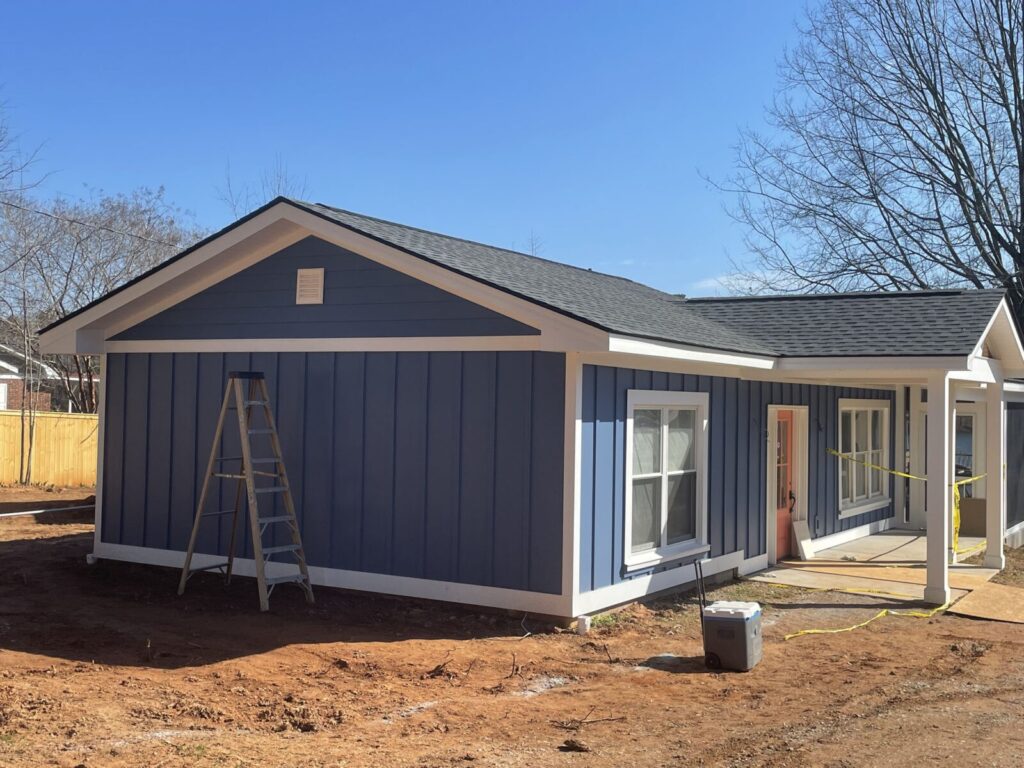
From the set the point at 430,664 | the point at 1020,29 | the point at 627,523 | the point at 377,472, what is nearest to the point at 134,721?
the point at 430,664

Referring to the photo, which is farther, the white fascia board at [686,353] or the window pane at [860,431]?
the window pane at [860,431]

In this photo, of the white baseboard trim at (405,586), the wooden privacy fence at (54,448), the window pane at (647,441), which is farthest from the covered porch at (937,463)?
the wooden privacy fence at (54,448)

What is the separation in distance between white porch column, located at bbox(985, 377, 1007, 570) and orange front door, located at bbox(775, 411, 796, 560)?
245 cm

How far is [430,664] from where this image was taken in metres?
7.42

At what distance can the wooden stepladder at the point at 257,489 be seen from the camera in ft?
29.9

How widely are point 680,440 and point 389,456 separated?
3.01 meters

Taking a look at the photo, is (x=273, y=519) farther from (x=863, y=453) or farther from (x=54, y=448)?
(x=54, y=448)

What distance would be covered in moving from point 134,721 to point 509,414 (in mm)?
4167

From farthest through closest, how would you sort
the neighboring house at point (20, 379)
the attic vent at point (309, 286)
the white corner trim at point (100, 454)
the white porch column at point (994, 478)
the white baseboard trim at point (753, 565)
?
the neighboring house at point (20, 379) < the white porch column at point (994, 478) < the white baseboard trim at point (753, 565) < the white corner trim at point (100, 454) < the attic vent at point (309, 286)

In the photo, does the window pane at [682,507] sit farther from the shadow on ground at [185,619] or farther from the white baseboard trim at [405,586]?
the shadow on ground at [185,619]

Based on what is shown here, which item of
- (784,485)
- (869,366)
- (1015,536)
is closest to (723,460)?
(869,366)

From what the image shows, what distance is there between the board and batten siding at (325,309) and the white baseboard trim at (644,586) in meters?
2.42

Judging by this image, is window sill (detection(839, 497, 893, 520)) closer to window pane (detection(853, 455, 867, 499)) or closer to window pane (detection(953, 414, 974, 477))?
window pane (detection(853, 455, 867, 499))

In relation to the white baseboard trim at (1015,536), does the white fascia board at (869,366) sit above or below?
above
